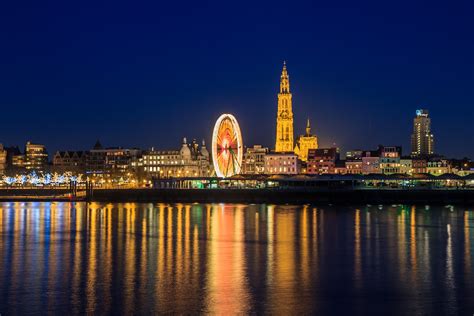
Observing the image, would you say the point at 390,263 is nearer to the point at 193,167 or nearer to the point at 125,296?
the point at 125,296

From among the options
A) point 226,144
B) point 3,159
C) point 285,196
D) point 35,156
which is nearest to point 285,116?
point 226,144

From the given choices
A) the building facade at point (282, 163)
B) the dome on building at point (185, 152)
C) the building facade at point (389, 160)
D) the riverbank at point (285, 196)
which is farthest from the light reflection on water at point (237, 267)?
the dome on building at point (185, 152)

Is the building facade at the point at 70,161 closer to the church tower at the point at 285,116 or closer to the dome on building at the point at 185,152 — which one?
the dome on building at the point at 185,152

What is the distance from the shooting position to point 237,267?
33438 millimetres

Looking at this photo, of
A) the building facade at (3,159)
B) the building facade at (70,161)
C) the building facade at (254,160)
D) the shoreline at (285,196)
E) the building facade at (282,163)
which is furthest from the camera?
the building facade at (3,159)

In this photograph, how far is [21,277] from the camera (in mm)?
30672

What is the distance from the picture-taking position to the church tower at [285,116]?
157625 millimetres

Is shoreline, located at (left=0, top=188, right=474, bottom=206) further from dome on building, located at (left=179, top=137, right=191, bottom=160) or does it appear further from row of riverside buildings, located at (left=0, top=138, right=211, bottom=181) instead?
dome on building, located at (left=179, top=137, right=191, bottom=160)

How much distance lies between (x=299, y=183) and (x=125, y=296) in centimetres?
9724

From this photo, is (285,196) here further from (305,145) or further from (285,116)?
(305,145)

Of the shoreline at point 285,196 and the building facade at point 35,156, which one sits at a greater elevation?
the building facade at point 35,156

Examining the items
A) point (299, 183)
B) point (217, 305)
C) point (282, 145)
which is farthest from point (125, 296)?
point (282, 145)

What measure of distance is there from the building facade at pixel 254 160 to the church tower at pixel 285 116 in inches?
203

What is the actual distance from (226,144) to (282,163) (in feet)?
165
